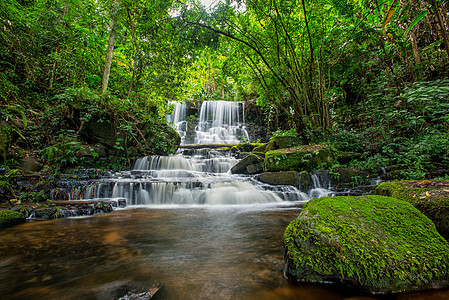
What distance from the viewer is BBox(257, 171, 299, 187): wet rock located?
6616 mm

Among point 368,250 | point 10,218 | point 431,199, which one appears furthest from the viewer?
point 10,218

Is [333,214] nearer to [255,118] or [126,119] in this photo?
[126,119]

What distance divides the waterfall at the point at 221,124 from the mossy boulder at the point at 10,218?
13.1 m

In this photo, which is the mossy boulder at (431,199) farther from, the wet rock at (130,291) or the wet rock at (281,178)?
the wet rock at (281,178)

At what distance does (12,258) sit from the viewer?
7.11 feet

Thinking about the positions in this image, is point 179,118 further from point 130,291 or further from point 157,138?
point 130,291

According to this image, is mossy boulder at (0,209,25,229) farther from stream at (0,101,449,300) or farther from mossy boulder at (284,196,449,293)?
mossy boulder at (284,196,449,293)

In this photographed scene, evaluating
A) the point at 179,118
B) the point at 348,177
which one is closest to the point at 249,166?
the point at 348,177

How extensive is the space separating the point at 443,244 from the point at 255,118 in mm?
17828

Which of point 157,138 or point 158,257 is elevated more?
point 157,138

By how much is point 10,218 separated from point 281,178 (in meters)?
6.64

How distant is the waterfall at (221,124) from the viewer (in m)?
16.9

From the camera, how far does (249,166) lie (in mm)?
8516

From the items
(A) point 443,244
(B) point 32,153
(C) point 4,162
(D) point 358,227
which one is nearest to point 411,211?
(A) point 443,244
